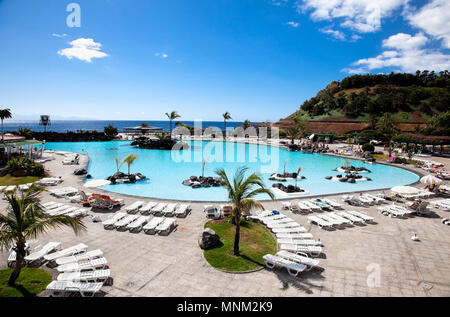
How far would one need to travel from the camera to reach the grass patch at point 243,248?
27.7 feet

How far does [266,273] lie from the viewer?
8055 mm

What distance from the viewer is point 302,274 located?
26.3 feet

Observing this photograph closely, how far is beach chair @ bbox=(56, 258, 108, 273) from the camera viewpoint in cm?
755

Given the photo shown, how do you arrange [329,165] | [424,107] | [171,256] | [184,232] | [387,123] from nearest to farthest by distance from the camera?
[171,256] → [184,232] → [329,165] → [387,123] → [424,107]

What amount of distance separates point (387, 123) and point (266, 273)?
46.6 m

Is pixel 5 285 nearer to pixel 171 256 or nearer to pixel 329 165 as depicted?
pixel 171 256

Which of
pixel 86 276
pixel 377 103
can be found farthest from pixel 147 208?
pixel 377 103

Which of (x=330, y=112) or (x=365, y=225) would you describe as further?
(x=330, y=112)

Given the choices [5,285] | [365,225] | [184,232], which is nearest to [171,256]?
[184,232]

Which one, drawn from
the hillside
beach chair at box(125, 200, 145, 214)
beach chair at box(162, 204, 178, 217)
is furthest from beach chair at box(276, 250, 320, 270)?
the hillside

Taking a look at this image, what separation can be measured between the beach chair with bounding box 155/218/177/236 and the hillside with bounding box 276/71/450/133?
210 ft

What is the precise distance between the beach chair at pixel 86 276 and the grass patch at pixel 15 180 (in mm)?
16273

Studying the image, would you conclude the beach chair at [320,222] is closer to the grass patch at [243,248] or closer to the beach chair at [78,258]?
the grass patch at [243,248]

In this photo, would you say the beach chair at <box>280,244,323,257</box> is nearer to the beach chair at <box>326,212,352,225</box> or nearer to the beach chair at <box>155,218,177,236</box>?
the beach chair at <box>326,212,352,225</box>
